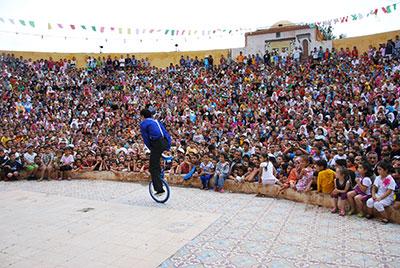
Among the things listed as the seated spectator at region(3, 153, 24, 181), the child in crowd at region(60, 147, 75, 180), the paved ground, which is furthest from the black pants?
the seated spectator at region(3, 153, 24, 181)

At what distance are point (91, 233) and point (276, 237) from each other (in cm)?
248

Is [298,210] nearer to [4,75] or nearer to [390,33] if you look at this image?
[390,33]

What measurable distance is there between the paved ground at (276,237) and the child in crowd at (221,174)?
0.54 metres

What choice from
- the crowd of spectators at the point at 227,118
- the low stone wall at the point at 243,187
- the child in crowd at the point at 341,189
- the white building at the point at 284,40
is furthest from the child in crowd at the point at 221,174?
the white building at the point at 284,40

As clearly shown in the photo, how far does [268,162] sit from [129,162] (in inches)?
146

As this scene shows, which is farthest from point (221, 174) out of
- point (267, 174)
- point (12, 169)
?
point (12, 169)

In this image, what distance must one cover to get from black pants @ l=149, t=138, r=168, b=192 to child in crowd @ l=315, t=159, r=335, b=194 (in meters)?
2.64

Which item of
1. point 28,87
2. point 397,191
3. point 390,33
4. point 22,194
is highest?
point 390,33

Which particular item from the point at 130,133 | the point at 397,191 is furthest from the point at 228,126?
the point at 397,191

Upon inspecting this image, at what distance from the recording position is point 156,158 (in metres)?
5.95

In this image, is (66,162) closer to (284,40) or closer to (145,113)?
(145,113)

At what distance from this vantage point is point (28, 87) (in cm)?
1948

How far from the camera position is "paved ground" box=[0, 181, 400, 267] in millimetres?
3816

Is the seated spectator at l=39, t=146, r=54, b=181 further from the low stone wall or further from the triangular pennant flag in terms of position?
the triangular pennant flag
